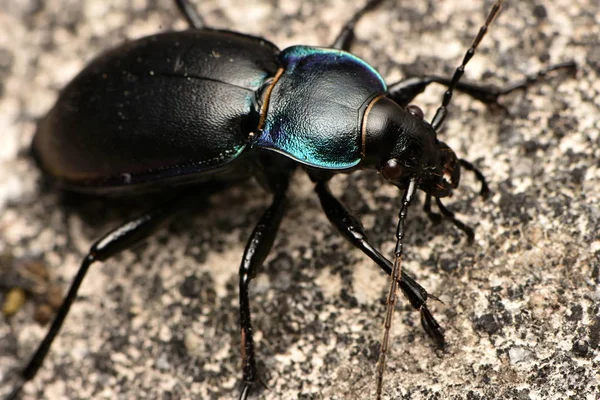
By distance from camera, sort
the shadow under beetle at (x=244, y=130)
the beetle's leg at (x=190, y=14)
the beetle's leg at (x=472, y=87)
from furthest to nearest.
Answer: the beetle's leg at (x=190, y=14), the beetle's leg at (x=472, y=87), the shadow under beetle at (x=244, y=130)

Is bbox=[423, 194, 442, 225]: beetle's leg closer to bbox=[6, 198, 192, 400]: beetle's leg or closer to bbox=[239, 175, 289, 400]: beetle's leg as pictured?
bbox=[239, 175, 289, 400]: beetle's leg

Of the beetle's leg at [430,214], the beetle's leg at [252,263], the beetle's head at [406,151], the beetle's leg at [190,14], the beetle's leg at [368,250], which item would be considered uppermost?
the beetle's head at [406,151]

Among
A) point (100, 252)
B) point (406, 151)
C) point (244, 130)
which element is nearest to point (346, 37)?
point (244, 130)

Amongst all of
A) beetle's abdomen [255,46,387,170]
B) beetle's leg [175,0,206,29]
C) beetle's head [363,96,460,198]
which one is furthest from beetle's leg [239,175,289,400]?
beetle's leg [175,0,206,29]

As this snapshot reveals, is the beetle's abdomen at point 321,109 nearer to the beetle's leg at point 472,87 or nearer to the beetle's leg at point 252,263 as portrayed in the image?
the beetle's leg at point 472,87

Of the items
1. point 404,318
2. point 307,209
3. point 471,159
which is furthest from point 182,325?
point 471,159

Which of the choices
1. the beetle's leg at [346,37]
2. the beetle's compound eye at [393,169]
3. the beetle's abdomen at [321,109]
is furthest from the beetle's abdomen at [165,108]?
the beetle's compound eye at [393,169]

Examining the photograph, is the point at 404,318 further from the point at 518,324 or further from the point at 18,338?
the point at 18,338

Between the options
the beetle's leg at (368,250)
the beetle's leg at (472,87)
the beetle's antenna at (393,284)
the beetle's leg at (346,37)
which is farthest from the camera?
the beetle's leg at (346,37)

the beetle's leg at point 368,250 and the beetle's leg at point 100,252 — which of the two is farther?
the beetle's leg at point 100,252
